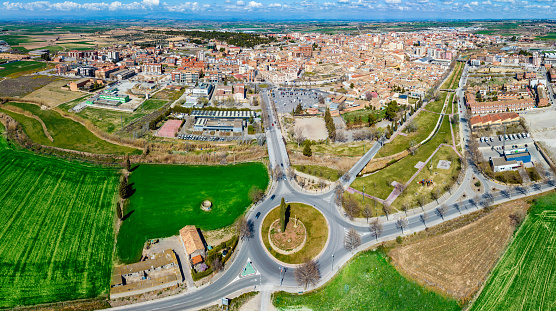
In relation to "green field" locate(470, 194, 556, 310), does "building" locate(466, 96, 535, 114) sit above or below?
above

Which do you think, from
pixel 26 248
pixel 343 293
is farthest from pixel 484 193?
pixel 26 248

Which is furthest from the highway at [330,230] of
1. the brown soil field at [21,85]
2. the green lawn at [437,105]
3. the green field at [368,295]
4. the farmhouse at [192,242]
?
the brown soil field at [21,85]

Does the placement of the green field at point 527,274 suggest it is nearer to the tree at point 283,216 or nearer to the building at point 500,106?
the tree at point 283,216

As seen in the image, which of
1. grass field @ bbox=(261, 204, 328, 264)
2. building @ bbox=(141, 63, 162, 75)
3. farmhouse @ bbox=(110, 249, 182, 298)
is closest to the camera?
farmhouse @ bbox=(110, 249, 182, 298)

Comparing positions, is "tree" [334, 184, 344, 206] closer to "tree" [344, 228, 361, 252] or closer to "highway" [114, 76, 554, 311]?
"highway" [114, 76, 554, 311]

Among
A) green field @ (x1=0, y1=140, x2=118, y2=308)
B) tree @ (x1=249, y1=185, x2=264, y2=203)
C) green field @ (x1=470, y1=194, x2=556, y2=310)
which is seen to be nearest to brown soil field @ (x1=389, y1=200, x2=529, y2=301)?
green field @ (x1=470, y1=194, x2=556, y2=310)

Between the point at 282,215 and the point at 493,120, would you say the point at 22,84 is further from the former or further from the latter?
the point at 493,120
